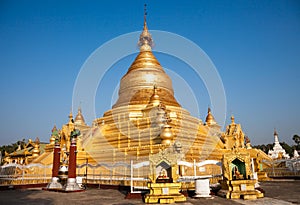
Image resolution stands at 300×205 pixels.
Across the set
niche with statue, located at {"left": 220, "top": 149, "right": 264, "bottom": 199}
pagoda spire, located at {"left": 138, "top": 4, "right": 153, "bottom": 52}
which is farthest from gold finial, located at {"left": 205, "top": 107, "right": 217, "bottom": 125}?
niche with statue, located at {"left": 220, "top": 149, "right": 264, "bottom": 199}

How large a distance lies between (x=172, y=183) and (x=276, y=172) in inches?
716

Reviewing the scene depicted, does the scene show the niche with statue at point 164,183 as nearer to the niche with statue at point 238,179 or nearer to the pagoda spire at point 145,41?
the niche with statue at point 238,179

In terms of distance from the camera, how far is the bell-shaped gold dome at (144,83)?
2770cm

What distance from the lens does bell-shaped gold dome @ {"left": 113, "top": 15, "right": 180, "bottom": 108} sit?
27.7 m

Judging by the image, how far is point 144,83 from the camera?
29.1m

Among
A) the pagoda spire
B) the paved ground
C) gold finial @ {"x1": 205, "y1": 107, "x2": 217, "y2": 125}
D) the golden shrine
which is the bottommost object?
the paved ground

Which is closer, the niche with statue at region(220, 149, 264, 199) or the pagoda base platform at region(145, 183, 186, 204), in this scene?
the pagoda base platform at region(145, 183, 186, 204)

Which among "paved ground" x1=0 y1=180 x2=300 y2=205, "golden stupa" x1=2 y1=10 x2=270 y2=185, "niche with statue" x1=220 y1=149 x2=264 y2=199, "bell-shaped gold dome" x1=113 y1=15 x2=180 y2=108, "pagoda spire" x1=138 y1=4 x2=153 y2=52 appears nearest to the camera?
"paved ground" x1=0 y1=180 x2=300 y2=205

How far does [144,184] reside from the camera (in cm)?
1281

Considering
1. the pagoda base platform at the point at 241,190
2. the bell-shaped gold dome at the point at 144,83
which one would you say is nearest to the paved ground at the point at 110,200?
the pagoda base platform at the point at 241,190

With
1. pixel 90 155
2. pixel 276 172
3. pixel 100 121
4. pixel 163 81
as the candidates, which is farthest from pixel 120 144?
pixel 276 172

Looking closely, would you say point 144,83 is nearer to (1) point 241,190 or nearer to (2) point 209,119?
(2) point 209,119

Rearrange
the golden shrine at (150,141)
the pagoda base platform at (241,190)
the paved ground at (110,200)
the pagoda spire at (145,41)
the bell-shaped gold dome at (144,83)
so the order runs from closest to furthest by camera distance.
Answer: the paved ground at (110,200) → the pagoda base platform at (241,190) → the golden shrine at (150,141) → the bell-shaped gold dome at (144,83) → the pagoda spire at (145,41)

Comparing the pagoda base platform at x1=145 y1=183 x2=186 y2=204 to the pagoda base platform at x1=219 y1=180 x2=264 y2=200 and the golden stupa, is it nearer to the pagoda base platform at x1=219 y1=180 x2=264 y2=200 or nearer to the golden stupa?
the pagoda base platform at x1=219 y1=180 x2=264 y2=200
